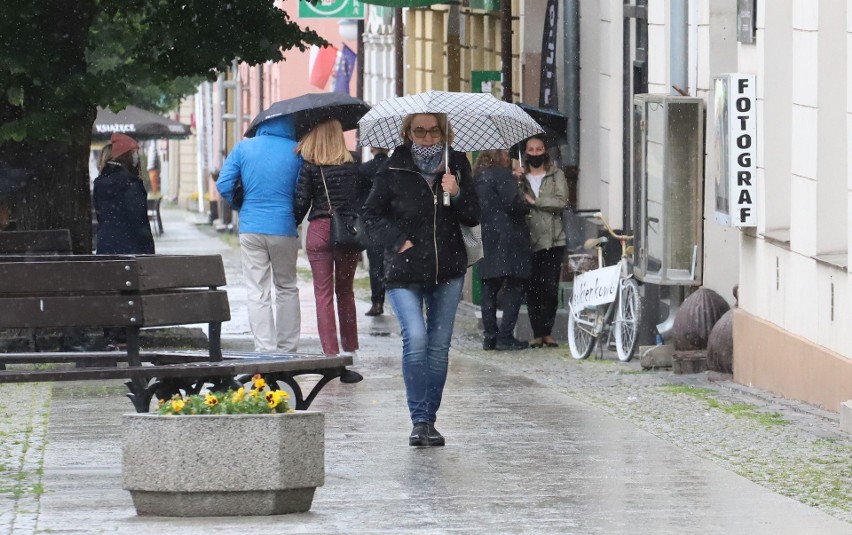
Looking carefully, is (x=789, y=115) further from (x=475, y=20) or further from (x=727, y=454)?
(x=475, y=20)

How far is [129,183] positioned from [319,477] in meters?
8.22

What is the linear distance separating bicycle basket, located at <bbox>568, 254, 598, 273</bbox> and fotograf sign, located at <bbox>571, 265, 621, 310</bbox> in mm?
128

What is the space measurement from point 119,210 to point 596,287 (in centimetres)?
382

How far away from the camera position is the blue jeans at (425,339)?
33.5 ft

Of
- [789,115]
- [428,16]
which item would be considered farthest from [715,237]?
[428,16]

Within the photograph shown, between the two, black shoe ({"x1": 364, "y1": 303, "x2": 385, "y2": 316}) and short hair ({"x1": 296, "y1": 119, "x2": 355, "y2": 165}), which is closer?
short hair ({"x1": 296, "y1": 119, "x2": 355, "y2": 165})

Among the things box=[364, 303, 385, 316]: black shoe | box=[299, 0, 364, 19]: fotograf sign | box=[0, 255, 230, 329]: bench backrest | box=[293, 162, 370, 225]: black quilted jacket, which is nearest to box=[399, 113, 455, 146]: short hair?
box=[0, 255, 230, 329]: bench backrest

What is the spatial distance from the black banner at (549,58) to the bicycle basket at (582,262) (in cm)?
331

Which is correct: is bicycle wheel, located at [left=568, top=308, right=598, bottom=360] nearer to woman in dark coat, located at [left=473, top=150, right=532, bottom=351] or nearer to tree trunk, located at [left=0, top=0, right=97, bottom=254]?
woman in dark coat, located at [left=473, top=150, right=532, bottom=351]

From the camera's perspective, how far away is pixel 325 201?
1430 centimetres

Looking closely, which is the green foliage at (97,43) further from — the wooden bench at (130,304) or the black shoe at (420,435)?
the wooden bench at (130,304)

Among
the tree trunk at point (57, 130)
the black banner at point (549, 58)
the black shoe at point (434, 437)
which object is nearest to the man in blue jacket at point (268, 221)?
the tree trunk at point (57, 130)

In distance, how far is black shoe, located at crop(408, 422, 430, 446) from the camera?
10094 mm

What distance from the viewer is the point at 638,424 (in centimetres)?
1119
